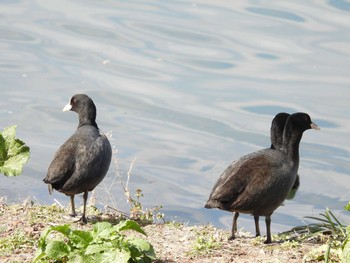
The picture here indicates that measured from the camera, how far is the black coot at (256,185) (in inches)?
312

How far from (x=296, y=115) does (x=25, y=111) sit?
717 centimetres

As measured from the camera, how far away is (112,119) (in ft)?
49.6

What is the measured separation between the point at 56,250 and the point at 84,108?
321 centimetres

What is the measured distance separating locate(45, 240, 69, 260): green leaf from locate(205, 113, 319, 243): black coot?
1516 mm

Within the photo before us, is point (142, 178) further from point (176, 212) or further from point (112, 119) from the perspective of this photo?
point (112, 119)

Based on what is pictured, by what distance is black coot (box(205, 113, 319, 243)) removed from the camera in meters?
7.93

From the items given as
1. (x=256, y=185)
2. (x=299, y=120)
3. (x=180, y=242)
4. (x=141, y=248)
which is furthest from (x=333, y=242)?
(x=299, y=120)

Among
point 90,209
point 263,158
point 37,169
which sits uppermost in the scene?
point 263,158

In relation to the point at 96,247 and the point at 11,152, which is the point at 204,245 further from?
the point at 11,152

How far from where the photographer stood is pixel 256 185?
7988mm

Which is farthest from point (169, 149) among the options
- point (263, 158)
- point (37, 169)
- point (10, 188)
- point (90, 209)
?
point (263, 158)

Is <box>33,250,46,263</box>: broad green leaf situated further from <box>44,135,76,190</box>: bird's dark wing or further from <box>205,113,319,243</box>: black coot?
<box>44,135,76,190</box>: bird's dark wing

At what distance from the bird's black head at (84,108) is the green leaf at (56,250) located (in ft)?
9.80

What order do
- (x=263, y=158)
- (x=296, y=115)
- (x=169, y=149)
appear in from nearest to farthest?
1. (x=263, y=158)
2. (x=296, y=115)
3. (x=169, y=149)
